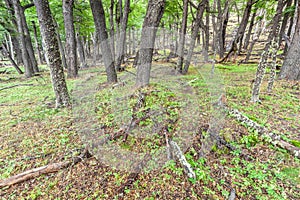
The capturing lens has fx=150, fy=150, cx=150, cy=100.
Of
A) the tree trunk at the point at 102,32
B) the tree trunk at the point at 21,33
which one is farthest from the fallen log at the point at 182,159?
the tree trunk at the point at 21,33

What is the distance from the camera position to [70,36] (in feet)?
27.0

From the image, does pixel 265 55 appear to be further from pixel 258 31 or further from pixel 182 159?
pixel 258 31

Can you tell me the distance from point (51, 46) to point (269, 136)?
17.6 feet

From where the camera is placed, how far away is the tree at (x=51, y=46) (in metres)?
3.72

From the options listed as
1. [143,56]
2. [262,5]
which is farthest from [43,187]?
[262,5]

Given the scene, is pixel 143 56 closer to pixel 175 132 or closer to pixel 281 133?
pixel 175 132

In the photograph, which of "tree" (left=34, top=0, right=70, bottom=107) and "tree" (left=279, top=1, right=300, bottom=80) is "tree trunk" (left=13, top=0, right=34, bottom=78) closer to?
"tree" (left=34, top=0, right=70, bottom=107)

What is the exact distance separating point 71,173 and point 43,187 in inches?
15.0

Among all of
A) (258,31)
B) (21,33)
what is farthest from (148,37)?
(258,31)

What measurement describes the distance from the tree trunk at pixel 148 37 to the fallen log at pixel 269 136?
281cm

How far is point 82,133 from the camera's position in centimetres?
330

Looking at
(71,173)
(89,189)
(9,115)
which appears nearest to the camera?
(89,189)

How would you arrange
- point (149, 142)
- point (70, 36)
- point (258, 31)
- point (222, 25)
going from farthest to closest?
point (258, 31)
point (222, 25)
point (70, 36)
point (149, 142)

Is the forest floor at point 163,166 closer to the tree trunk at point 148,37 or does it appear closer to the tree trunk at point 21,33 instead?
the tree trunk at point 148,37
